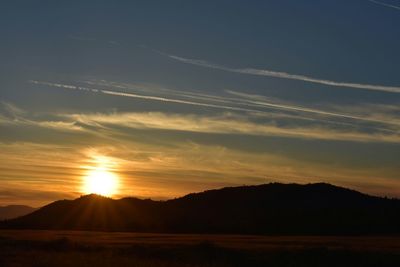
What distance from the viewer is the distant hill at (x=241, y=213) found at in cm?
11575

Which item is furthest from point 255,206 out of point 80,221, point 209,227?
point 80,221

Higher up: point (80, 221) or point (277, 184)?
point (277, 184)

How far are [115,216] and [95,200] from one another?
847 inches

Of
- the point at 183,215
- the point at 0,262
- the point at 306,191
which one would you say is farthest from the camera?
the point at 306,191

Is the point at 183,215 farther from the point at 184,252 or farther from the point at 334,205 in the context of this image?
the point at 184,252

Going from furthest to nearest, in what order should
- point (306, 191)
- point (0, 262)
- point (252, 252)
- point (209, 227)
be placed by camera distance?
1. point (306, 191)
2. point (209, 227)
3. point (252, 252)
4. point (0, 262)

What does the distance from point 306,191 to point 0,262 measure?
4686 inches

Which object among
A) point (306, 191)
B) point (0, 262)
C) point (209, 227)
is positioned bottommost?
point (0, 262)

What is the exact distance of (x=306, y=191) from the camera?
153 meters

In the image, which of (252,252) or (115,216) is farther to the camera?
(115,216)

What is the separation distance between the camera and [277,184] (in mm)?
160000

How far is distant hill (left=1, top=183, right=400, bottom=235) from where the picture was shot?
380 ft

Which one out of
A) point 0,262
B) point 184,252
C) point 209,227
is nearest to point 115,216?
point 209,227

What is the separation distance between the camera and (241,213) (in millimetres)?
135375
